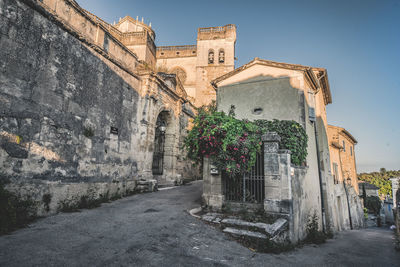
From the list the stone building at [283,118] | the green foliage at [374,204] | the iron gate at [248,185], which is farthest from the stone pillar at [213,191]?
the green foliage at [374,204]

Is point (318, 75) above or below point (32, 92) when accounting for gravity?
above

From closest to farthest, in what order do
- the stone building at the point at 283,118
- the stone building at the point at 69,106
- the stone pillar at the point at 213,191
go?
the stone building at the point at 69,106, the stone building at the point at 283,118, the stone pillar at the point at 213,191

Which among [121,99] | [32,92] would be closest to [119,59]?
[121,99]

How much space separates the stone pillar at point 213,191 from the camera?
6.16m

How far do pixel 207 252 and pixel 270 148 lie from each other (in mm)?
3283

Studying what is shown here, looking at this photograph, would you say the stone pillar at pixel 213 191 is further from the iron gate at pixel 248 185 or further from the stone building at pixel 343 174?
the stone building at pixel 343 174

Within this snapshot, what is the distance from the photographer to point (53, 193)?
16.6 feet

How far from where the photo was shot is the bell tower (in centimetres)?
2445

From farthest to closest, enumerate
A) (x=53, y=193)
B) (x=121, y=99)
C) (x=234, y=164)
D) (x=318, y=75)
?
(x=318, y=75) → (x=121, y=99) → (x=234, y=164) → (x=53, y=193)

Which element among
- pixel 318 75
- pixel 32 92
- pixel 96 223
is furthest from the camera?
pixel 318 75

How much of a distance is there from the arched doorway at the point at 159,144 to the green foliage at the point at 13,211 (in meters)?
7.20

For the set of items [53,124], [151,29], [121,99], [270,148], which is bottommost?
[270,148]

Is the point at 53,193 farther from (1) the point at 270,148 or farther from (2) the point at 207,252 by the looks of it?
Result: (1) the point at 270,148

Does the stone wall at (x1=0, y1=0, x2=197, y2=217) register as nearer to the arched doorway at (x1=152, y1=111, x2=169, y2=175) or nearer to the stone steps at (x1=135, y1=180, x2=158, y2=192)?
the stone steps at (x1=135, y1=180, x2=158, y2=192)
